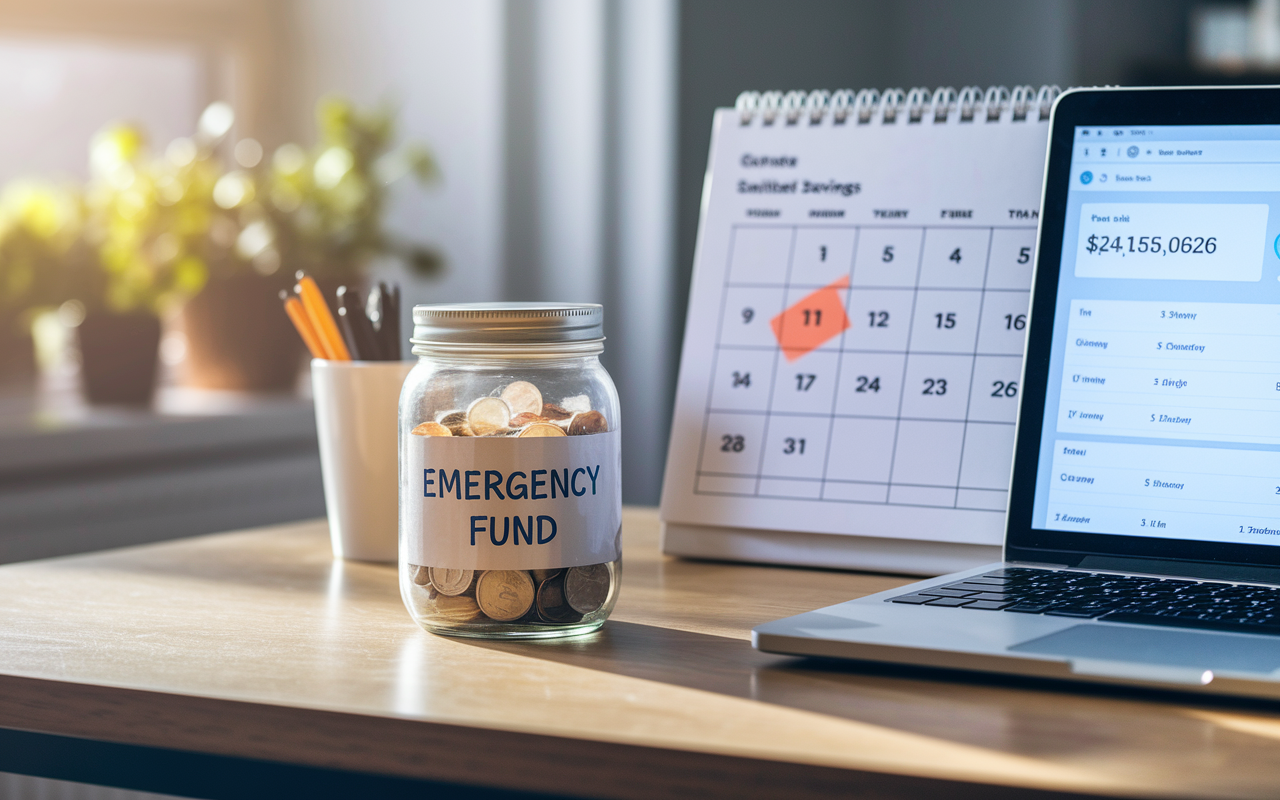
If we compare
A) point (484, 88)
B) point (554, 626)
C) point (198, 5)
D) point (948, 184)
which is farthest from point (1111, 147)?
point (198, 5)

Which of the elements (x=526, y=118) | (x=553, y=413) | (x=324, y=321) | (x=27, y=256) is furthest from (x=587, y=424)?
(x=526, y=118)

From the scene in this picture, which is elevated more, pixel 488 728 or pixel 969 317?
pixel 969 317

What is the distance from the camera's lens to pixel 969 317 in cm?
85

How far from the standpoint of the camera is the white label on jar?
2.05 feet

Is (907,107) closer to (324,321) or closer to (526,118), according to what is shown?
(324,321)

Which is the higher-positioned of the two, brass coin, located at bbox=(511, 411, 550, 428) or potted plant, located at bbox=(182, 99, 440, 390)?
potted plant, located at bbox=(182, 99, 440, 390)

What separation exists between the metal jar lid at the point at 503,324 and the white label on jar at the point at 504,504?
5cm

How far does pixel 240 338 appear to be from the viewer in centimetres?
194

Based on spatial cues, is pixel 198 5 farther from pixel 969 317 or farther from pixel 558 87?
pixel 969 317

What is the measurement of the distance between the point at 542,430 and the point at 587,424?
0.03m

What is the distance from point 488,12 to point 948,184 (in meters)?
1.51

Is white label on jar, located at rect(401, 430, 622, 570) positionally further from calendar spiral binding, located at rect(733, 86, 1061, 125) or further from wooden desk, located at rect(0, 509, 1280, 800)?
calendar spiral binding, located at rect(733, 86, 1061, 125)

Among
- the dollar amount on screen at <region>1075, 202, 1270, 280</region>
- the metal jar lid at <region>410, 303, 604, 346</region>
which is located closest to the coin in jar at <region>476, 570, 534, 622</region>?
the metal jar lid at <region>410, 303, 604, 346</region>

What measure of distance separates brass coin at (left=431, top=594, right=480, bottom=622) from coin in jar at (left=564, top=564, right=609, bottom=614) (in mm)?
45
